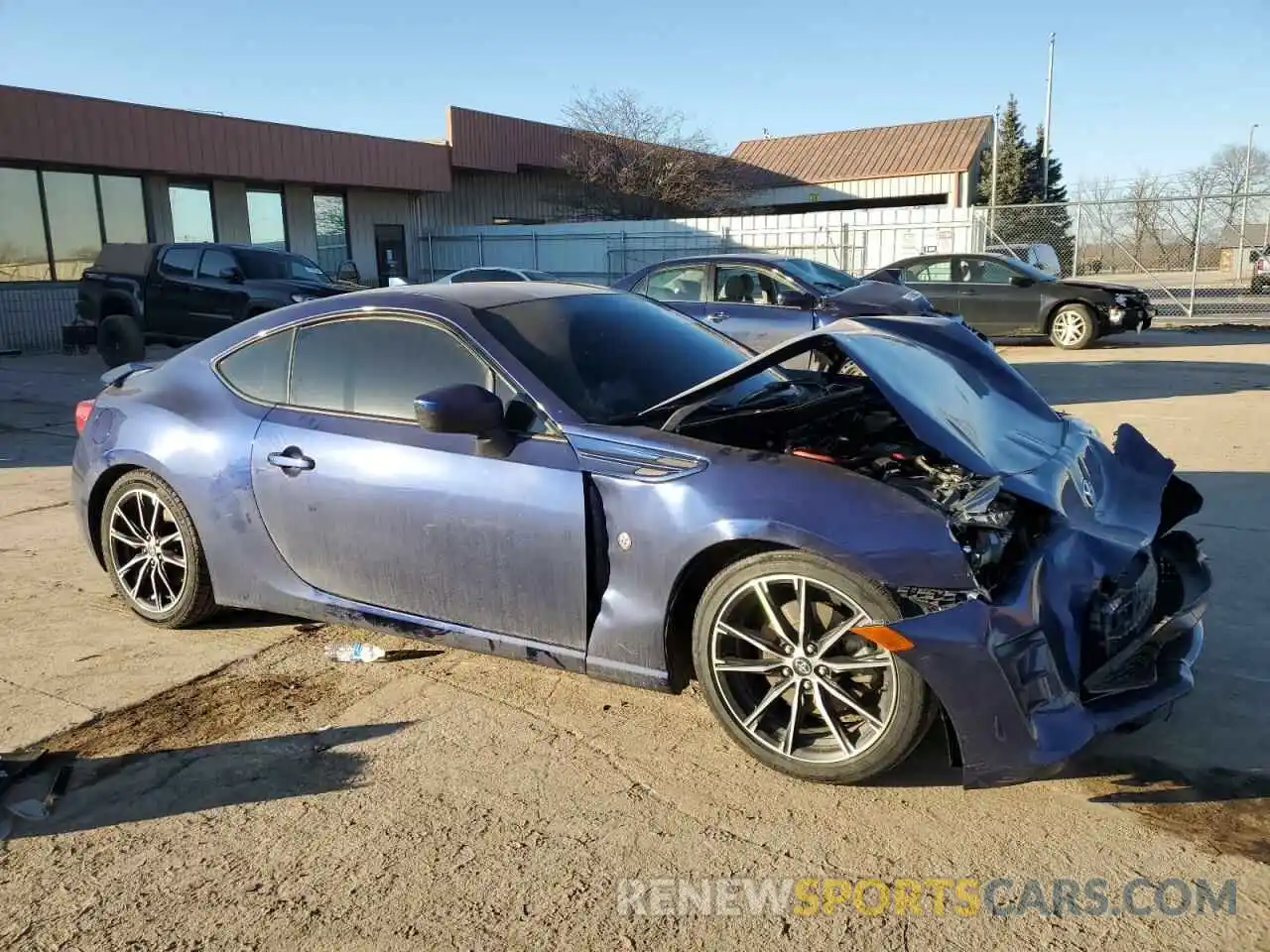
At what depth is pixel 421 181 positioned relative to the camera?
91.0 feet

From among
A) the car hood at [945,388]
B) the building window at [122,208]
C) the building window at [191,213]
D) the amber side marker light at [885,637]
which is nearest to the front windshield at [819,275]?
the car hood at [945,388]

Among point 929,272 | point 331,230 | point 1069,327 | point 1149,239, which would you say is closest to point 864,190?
point 1149,239

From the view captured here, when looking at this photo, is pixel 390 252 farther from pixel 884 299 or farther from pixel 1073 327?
pixel 884 299

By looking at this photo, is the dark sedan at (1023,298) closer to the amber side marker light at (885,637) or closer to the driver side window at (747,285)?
the driver side window at (747,285)

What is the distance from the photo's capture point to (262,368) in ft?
14.0

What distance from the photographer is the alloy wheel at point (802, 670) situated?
2.98 m

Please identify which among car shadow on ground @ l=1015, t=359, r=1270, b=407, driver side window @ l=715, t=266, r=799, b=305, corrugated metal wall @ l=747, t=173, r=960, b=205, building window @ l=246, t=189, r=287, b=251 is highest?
corrugated metal wall @ l=747, t=173, r=960, b=205

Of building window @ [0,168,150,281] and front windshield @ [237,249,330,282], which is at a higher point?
building window @ [0,168,150,281]

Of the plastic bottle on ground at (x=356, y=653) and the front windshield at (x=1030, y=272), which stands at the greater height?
the front windshield at (x=1030, y=272)

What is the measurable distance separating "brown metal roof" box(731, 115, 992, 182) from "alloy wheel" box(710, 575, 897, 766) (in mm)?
32592

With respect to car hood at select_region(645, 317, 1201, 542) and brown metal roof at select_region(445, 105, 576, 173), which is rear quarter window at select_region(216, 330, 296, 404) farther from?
brown metal roof at select_region(445, 105, 576, 173)

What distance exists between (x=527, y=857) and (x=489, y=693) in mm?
1097

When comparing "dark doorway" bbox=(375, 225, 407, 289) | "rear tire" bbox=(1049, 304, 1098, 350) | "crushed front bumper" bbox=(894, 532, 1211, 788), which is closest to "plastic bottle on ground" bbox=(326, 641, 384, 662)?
"crushed front bumper" bbox=(894, 532, 1211, 788)

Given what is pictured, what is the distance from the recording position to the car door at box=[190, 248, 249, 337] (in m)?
14.8
